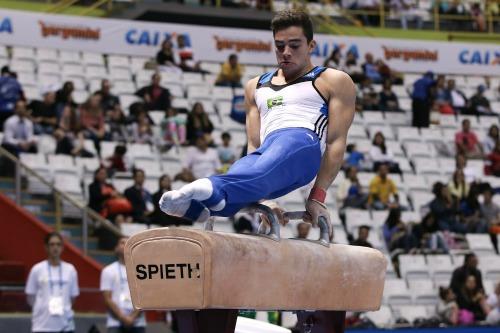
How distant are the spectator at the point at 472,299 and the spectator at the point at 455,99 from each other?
664 cm

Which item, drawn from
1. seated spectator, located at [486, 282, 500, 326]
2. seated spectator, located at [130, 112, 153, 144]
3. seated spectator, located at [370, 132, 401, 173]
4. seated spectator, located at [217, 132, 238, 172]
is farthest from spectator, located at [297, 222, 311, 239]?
seated spectator, located at [370, 132, 401, 173]

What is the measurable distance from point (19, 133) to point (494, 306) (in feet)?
20.5

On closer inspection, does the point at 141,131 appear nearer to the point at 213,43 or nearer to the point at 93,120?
the point at 93,120

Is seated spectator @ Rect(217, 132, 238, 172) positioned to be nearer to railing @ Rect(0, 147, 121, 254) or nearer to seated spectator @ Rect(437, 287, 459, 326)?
railing @ Rect(0, 147, 121, 254)

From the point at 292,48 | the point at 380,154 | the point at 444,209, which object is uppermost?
the point at 292,48

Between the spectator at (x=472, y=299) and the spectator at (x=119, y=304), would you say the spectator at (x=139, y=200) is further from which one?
the spectator at (x=472, y=299)

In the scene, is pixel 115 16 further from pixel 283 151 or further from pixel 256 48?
pixel 283 151

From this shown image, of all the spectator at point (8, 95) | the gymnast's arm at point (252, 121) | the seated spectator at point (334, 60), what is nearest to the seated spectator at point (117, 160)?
the spectator at point (8, 95)

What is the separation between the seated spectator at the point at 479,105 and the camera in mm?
20828

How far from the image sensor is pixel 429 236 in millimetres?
15805

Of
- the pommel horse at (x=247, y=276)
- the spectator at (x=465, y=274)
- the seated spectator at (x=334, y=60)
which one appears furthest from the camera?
the seated spectator at (x=334, y=60)

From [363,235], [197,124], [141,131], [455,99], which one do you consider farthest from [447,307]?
[455,99]

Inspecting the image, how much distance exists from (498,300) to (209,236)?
9.38m

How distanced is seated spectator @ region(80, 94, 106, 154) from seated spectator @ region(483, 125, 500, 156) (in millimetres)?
6925
